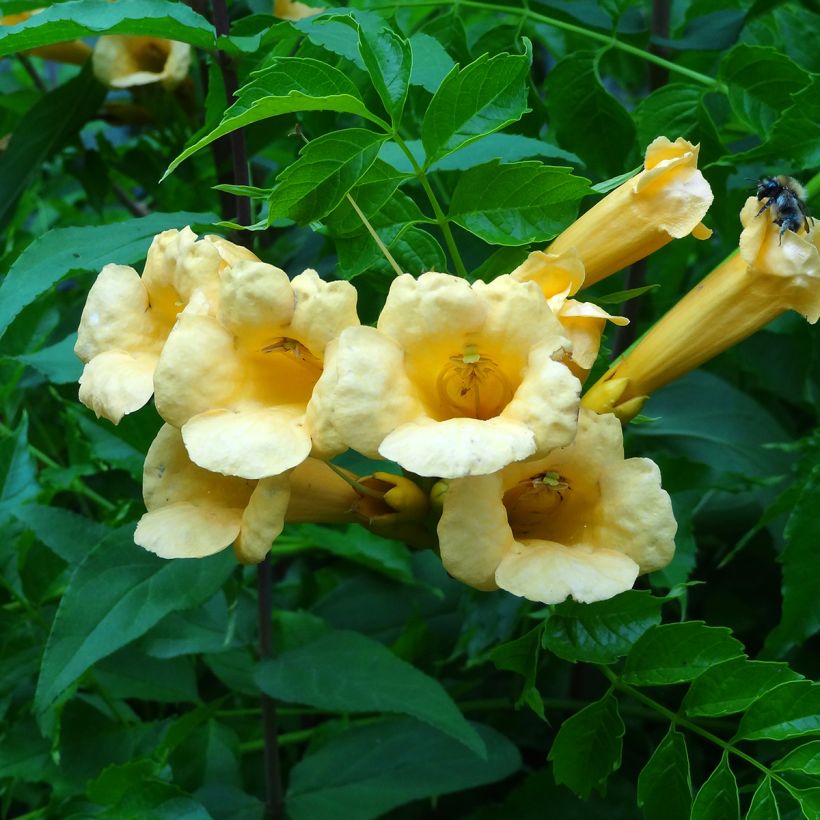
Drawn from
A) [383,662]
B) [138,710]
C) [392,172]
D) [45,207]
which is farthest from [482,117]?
[45,207]

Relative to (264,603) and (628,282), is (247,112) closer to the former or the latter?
(264,603)

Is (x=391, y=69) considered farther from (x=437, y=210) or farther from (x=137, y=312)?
(x=137, y=312)

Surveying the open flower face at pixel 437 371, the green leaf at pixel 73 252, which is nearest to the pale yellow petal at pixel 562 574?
the open flower face at pixel 437 371

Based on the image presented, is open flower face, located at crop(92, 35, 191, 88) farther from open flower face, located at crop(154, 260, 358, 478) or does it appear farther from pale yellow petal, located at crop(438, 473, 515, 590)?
pale yellow petal, located at crop(438, 473, 515, 590)

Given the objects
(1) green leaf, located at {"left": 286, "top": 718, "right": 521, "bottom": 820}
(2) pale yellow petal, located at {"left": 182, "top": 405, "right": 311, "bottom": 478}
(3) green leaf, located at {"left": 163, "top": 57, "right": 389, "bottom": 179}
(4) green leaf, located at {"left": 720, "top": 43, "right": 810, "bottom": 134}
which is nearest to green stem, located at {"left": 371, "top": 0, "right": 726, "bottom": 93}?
(4) green leaf, located at {"left": 720, "top": 43, "right": 810, "bottom": 134}

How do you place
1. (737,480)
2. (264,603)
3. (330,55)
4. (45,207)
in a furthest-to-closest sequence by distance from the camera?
(45,207) → (737,480) → (264,603) → (330,55)

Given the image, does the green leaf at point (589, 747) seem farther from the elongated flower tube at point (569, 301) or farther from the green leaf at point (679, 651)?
the elongated flower tube at point (569, 301)

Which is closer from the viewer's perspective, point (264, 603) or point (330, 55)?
point (330, 55)
